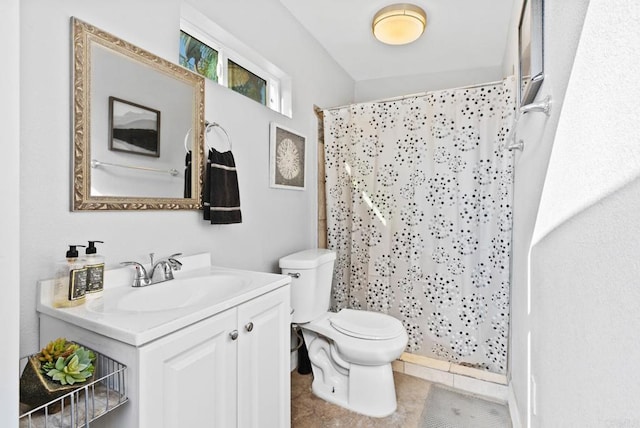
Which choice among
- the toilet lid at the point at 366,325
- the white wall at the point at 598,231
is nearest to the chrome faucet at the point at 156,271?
the toilet lid at the point at 366,325

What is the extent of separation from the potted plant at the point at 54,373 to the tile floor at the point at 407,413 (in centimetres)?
129

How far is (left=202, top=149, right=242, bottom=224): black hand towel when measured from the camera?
1.56 m

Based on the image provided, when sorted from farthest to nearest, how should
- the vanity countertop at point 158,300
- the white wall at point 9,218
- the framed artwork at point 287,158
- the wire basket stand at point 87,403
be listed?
the framed artwork at point 287,158 < the vanity countertop at point 158,300 < the wire basket stand at point 87,403 < the white wall at point 9,218

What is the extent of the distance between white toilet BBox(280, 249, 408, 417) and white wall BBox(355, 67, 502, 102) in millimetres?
1933

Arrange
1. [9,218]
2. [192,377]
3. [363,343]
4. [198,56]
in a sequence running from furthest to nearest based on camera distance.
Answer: [363,343], [198,56], [192,377], [9,218]

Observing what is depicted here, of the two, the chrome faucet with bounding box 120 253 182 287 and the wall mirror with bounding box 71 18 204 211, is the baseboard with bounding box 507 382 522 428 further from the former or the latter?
the wall mirror with bounding box 71 18 204 211

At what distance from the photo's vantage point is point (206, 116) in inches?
63.4

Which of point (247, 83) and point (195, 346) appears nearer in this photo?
point (195, 346)

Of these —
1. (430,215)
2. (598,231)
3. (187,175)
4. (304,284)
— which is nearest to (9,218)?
(598,231)

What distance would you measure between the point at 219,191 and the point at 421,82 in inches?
97.3

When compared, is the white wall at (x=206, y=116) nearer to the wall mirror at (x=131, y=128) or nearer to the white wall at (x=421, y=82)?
the wall mirror at (x=131, y=128)

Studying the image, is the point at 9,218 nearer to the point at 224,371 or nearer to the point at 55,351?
the point at 55,351

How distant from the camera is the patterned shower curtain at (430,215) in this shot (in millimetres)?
2109

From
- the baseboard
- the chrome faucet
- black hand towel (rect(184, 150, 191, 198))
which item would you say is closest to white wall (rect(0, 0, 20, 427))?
the chrome faucet
